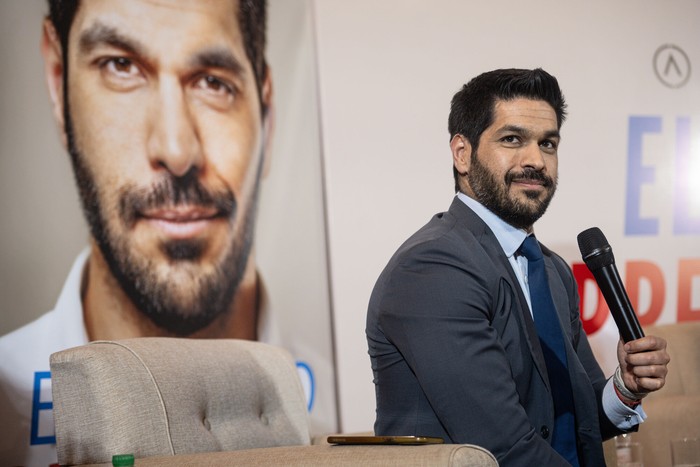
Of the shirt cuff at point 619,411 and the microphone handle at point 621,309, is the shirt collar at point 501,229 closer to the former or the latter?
the microphone handle at point 621,309

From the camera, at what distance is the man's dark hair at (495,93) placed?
229cm

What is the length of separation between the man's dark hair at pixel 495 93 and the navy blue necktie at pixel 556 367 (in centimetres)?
42

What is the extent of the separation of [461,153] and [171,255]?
4.98 feet

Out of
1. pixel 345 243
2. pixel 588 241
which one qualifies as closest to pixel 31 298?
pixel 345 243

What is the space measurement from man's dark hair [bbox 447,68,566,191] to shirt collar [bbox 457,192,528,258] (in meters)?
0.15

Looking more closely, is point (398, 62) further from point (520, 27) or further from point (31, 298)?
point (31, 298)

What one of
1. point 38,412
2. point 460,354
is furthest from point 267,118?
point 460,354

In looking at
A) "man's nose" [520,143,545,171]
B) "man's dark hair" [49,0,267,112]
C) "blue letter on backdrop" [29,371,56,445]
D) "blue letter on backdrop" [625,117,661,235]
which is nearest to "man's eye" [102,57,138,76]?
"man's dark hair" [49,0,267,112]

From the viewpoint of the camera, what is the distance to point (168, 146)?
3.47 metres

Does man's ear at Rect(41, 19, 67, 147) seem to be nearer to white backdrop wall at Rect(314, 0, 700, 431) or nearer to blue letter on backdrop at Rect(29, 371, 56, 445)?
blue letter on backdrop at Rect(29, 371, 56, 445)

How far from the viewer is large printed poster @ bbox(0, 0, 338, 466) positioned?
127 inches

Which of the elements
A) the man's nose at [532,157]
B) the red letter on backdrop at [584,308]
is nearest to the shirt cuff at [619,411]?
the man's nose at [532,157]

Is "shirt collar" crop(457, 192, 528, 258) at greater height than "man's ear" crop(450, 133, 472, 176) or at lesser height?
lesser

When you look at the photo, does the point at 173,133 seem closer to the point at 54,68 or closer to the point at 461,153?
the point at 54,68
